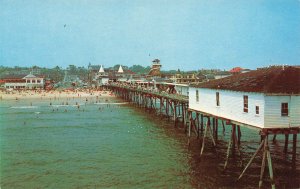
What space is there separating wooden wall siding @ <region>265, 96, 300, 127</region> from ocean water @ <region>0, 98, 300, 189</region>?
12.4 ft

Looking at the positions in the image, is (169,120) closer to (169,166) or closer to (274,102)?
(169,166)

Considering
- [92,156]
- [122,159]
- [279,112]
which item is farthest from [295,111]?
[92,156]

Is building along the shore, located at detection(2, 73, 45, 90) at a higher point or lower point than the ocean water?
higher

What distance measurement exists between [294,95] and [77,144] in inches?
881

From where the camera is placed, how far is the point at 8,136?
146 feet

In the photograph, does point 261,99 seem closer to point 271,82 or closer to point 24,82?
point 271,82

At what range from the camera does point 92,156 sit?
33.0m

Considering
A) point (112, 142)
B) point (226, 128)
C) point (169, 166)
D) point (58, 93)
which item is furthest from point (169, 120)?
point (58, 93)

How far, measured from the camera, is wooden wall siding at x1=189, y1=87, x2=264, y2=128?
23423 millimetres

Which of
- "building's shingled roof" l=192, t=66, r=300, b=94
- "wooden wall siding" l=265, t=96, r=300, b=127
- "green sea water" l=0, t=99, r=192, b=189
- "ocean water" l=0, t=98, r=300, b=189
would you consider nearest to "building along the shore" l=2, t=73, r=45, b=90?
"green sea water" l=0, t=99, r=192, b=189

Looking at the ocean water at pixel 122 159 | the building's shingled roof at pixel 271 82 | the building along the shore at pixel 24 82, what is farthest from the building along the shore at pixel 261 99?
the building along the shore at pixel 24 82

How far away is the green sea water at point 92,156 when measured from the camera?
26075 mm

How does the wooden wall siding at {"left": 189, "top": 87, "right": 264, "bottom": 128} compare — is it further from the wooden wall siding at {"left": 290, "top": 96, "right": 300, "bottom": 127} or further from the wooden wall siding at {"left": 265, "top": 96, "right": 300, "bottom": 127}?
the wooden wall siding at {"left": 290, "top": 96, "right": 300, "bottom": 127}

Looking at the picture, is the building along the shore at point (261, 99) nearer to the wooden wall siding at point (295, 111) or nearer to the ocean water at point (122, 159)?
the wooden wall siding at point (295, 111)
